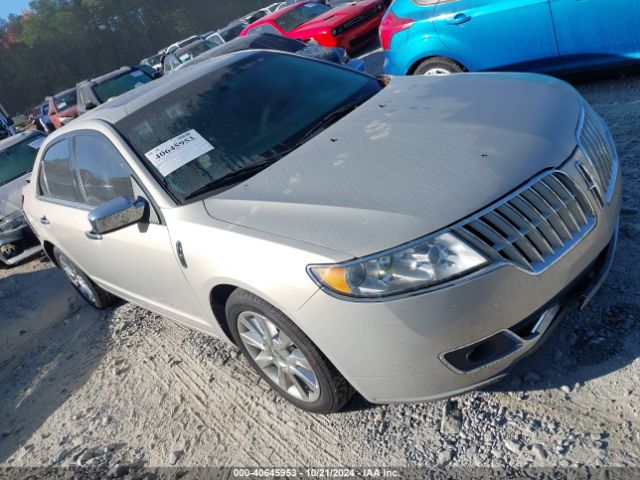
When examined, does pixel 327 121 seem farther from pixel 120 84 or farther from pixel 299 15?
pixel 120 84

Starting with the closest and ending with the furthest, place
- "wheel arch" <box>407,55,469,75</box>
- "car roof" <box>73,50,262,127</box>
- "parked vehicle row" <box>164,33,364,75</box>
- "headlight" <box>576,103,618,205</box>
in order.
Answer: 1. "headlight" <box>576,103,618,205</box>
2. "car roof" <box>73,50,262,127</box>
3. "wheel arch" <box>407,55,469,75</box>
4. "parked vehicle row" <box>164,33,364,75</box>

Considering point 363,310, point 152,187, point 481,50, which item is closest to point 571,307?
point 363,310

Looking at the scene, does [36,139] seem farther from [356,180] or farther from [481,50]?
[356,180]

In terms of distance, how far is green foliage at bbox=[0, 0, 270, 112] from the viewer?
161ft

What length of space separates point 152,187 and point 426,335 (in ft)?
5.42

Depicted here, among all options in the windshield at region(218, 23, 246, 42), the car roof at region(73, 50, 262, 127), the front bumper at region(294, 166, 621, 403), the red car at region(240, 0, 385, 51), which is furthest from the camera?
the windshield at region(218, 23, 246, 42)

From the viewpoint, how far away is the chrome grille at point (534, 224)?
2.11m

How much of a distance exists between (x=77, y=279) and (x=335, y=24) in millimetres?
7990

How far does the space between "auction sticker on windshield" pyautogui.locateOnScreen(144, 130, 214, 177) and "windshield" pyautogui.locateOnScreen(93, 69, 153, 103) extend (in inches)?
398

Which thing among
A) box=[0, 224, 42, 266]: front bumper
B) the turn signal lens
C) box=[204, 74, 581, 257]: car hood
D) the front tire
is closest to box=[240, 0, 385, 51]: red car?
box=[0, 224, 42, 266]: front bumper

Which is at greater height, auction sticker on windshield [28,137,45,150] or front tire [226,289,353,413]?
auction sticker on windshield [28,137,45,150]

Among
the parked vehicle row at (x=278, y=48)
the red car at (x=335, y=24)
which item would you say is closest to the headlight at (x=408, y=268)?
the parked vehicle row at (x=278, y=48)

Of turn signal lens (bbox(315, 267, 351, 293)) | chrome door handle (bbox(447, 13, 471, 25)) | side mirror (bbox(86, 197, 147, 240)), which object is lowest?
turn signal lens (bbox(315, 267, 351, 293))

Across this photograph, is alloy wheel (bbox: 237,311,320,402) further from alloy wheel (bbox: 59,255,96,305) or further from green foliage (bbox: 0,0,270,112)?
green foliage (bbox: 0,0,270,112)
